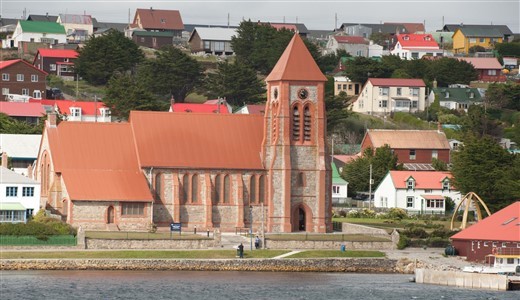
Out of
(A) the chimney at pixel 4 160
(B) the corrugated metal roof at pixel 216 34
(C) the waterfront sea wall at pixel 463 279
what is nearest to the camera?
(C) the waterfront sea wall at pixel 463 279

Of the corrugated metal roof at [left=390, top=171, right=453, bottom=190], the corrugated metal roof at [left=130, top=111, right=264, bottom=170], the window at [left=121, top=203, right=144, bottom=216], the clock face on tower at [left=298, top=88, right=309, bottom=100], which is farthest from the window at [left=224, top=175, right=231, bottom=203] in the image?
the corrugated metal roof at [left=390, top=171, right=453, bottom=190]

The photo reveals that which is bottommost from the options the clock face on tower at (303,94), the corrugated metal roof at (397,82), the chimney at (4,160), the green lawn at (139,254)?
the green lawn at (139,254)

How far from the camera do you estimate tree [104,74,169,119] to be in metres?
142

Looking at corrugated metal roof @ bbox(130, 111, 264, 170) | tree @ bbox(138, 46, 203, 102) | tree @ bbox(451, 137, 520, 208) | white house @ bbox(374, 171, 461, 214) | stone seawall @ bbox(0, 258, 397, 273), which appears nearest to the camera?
stone seawall @ bbox(0, 258, 397, 273)

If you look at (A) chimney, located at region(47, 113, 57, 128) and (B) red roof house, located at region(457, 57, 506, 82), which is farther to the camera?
(B) red roof house, located at region(457, 57, 506, 82)

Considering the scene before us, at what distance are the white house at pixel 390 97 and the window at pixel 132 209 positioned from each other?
232 ft

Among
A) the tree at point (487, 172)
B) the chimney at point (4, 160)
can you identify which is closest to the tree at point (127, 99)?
the chimney at point (4, 160)

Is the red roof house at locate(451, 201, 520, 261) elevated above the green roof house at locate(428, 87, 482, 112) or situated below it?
below

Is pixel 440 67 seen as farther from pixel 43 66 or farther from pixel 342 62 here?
pixel 43 66

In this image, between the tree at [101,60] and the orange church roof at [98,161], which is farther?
the tree at [101,60]

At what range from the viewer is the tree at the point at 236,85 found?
162 meters

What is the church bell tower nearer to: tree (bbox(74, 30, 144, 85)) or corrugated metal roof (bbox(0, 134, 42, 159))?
corrugated metal roof (bbox(0, 134, 42, 159))

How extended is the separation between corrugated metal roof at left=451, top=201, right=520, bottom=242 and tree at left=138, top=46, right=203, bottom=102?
71190 mm

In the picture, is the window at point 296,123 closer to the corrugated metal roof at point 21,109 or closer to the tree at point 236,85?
the corrugated metal roof at point 21,109
